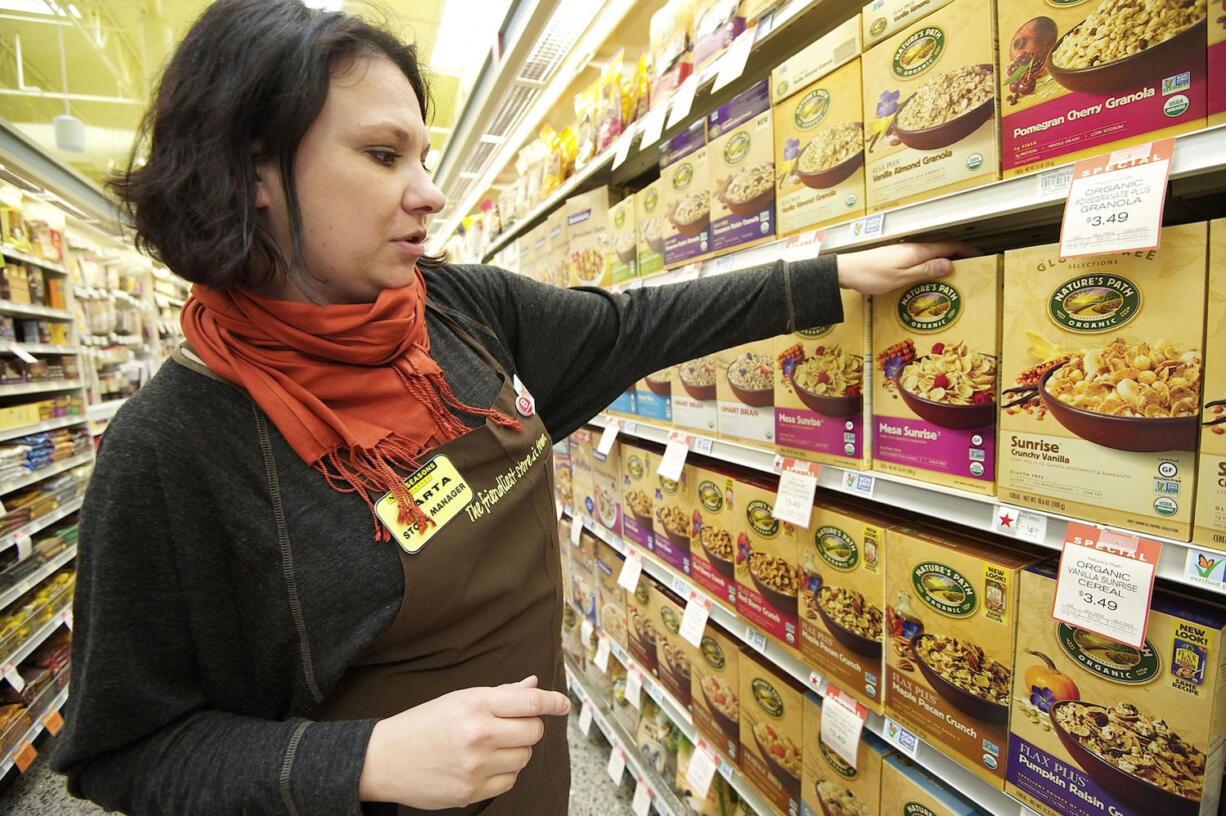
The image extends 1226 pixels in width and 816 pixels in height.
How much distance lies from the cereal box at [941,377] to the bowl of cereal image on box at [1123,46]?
241 millimetres

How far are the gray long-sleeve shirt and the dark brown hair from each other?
17 centimetres

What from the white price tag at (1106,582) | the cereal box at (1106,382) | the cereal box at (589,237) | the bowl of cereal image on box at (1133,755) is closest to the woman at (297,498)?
the cereal box at (1106,382)

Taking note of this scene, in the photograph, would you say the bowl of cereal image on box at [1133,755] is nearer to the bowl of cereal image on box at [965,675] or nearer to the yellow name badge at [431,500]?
the bowl of cereal image on box at [965,675]

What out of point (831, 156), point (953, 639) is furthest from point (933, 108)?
point (953, 639)

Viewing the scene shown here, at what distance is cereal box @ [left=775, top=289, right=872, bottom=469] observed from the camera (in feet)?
3.57

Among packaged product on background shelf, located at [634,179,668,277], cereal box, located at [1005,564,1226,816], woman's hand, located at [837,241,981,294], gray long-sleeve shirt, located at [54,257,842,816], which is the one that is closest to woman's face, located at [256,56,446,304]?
gray long-sleeve shirt, located at [54,257,842,816]

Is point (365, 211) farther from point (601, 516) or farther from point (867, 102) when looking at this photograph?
point (601, 516)

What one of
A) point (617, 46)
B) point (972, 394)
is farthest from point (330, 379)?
point (617, 46)

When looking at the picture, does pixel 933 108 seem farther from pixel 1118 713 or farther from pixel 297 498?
pixel 297 498

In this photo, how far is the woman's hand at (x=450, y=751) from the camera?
2.05ft

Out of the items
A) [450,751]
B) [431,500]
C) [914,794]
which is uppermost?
[431,500]

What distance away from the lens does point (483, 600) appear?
845 millimetres

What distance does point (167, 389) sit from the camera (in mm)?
721

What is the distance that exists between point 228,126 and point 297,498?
466 mm
